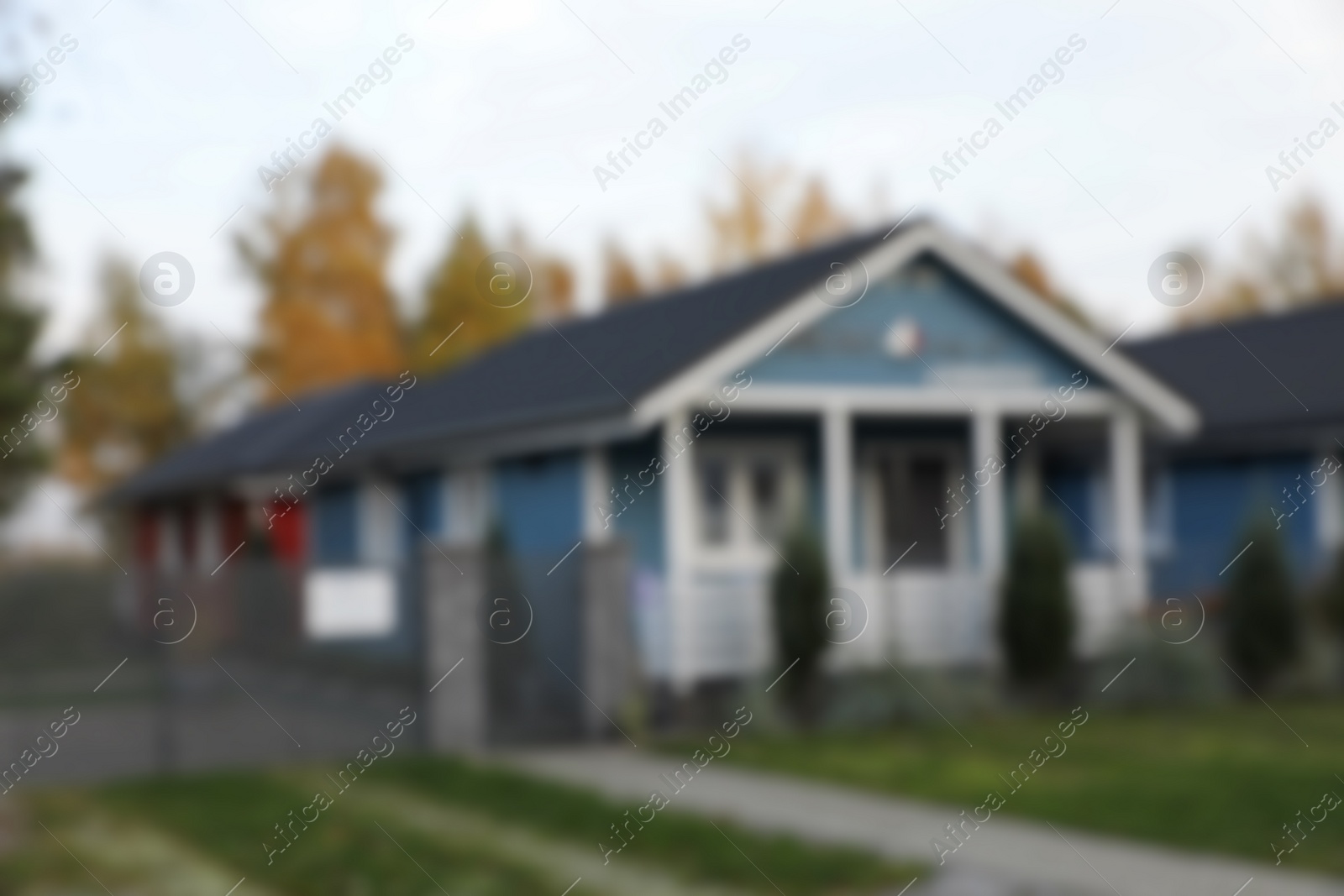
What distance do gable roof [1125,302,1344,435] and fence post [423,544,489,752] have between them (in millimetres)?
9173

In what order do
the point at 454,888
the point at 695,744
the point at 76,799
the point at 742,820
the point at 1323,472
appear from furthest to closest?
the point at 1323,472, the point at 695,744, the point at 76,799, the point at 742,820, the point at 454,888

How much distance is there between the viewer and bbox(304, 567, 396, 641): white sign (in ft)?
42.8

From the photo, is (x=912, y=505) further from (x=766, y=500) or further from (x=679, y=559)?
(x=679, y=559)

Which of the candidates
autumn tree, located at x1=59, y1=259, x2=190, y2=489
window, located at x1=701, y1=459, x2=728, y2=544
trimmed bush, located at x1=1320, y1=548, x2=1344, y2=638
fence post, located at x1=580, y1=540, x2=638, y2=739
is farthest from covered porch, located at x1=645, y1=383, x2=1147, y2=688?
autumn tree, located at x1=59, y1=259, x2=190, y2=489

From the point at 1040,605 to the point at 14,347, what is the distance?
18.4 m

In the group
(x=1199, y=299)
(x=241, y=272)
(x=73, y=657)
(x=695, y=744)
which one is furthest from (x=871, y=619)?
(x=1199, y=299)

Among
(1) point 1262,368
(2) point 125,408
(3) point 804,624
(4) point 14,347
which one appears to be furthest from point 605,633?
(2) point 125,408

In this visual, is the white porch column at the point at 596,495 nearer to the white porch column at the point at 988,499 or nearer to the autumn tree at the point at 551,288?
the white porch column at the point at 988,499

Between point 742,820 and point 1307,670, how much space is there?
955 cm

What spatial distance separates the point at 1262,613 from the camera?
55.5ft

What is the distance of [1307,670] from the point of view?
664 inches

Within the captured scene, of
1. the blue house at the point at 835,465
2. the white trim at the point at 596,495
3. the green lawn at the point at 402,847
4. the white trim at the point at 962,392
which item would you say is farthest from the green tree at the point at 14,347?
the green lawn at the point at 402,847

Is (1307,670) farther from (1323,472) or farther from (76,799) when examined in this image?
(76,799)

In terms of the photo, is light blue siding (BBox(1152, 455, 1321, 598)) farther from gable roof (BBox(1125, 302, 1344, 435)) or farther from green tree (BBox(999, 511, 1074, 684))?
green tree (BBox(999, 511, 1074, 684))
